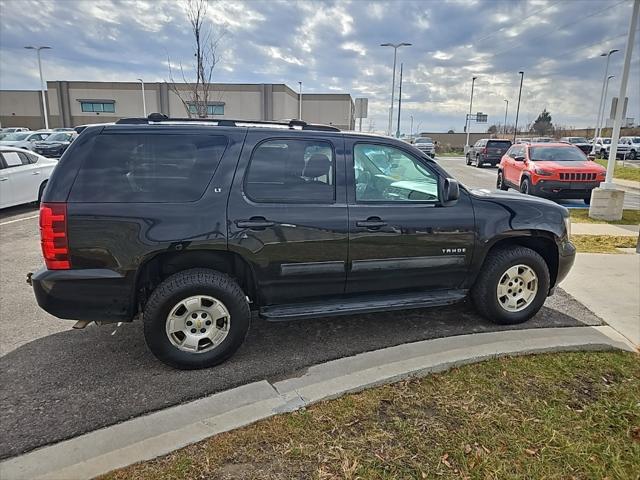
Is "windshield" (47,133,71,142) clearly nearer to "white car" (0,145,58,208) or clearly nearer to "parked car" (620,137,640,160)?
"white car" (0,145,58,208)

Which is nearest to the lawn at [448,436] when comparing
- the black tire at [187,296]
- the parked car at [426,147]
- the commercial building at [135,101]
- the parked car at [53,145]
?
the black tire at [187,296]

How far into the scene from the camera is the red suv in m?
11.6

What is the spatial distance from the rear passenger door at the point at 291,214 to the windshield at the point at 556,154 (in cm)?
1116

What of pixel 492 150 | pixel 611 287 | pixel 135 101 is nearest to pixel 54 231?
pixel 611 287

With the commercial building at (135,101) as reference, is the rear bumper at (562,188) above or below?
below

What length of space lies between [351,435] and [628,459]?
1.54m

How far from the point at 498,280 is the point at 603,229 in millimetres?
6426

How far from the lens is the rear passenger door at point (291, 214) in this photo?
11.2 ft

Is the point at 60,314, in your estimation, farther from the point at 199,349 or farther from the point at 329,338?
the point at 329,338

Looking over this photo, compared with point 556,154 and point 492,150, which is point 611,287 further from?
point 492,150

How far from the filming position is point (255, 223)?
3.38m

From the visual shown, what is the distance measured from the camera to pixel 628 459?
8.00 ft

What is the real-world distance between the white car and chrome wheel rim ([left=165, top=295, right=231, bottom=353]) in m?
8.84

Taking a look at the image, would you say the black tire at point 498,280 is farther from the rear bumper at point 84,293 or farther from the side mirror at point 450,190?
the rear bumper at point 84,293
